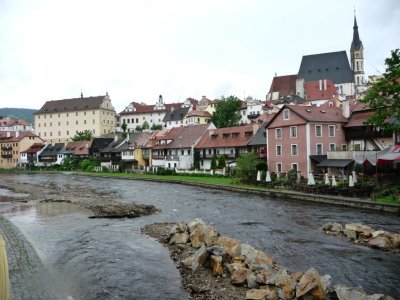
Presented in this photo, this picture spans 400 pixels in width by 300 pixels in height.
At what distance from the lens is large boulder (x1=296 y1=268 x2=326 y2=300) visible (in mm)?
13531

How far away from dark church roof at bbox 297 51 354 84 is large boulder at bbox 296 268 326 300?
126 m

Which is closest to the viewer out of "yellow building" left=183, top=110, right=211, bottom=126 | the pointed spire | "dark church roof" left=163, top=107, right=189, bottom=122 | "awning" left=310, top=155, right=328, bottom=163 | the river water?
the river water

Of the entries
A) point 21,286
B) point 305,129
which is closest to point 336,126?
point 305,129

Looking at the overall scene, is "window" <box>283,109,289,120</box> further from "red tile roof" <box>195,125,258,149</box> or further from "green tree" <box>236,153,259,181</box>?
"red tile roof" <box>195,125,258,149</box>

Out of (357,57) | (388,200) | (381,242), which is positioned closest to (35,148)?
(388,200)

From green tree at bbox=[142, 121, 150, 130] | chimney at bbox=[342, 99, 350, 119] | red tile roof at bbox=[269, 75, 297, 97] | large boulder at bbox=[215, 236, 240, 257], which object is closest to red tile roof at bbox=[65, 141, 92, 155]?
green tree at bbox=[142, 121, 150, 130]

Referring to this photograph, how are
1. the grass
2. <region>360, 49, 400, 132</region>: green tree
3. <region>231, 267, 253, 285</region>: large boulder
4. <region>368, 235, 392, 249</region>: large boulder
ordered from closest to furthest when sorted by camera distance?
<region>231, 267, 253, 285</region>: large boulder → <region>368, 235, 392, 249</region>: large boulder → <region>360, 49, 400, 132</region>: green tree → the grass

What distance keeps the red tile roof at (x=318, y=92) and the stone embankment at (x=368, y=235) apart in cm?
9472

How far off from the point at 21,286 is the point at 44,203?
26.7 m

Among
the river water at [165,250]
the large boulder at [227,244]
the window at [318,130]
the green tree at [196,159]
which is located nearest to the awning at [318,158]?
the window at [318,130]

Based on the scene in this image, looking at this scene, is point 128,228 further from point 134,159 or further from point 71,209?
point 134,159

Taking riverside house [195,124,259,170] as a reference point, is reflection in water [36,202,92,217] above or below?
below

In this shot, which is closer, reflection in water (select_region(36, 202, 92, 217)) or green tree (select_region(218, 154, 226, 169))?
reflection in water (select_region(36, 202, 92, 217))

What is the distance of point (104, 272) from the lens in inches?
669
